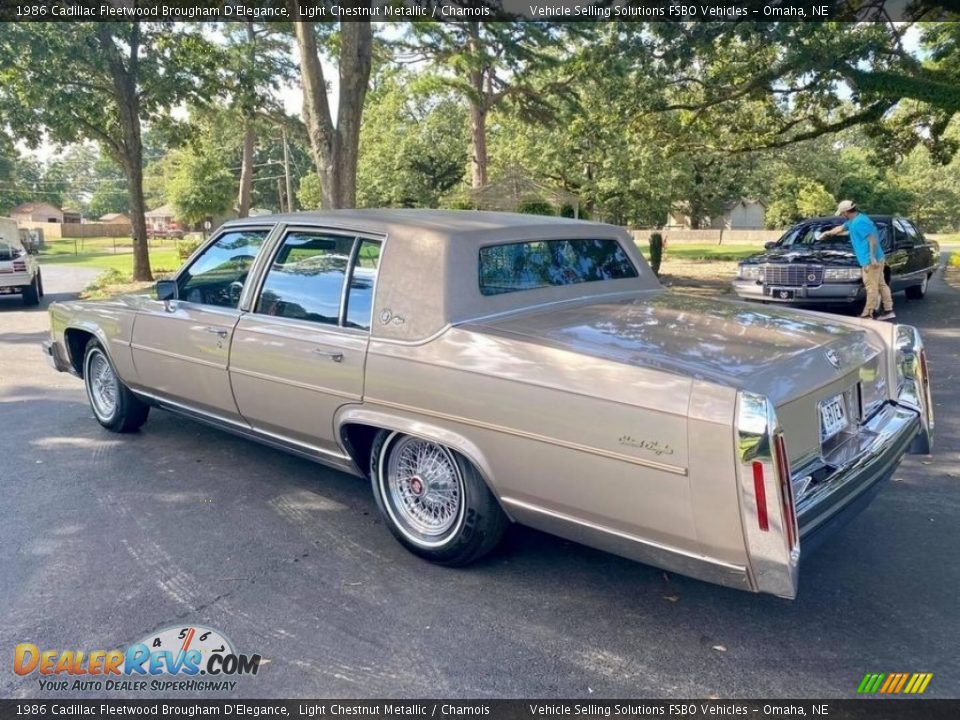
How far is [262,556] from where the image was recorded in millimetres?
3787

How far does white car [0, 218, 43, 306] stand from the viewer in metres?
14.1

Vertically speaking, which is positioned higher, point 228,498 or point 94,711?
point 228,498

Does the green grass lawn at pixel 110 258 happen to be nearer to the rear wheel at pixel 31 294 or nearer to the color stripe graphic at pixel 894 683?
the rear wheel at pixel 31 294

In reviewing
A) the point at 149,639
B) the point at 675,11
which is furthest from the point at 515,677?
the point at 675,11

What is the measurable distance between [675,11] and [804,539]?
1308 cm

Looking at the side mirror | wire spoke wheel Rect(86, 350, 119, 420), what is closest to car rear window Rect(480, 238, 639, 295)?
the side mirror

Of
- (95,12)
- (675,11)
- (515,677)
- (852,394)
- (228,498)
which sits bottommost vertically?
(515,677)

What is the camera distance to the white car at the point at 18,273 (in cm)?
1413

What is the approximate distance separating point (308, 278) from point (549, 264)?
136 centimetres

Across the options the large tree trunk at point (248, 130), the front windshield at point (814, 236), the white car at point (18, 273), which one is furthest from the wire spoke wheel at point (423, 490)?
the large tree trunk at point (248, 130)

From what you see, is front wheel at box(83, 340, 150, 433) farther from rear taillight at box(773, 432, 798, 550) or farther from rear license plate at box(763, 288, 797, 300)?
rear license plate at box(763, 288, 797, 300)

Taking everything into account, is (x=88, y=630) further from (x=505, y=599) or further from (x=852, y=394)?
(x=852, y=394)

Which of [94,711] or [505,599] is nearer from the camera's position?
[94,711]

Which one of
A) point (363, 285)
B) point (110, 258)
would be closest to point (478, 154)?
point (363, 285)
